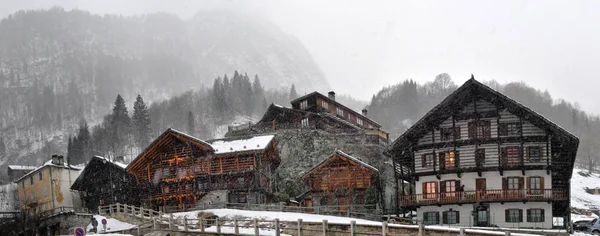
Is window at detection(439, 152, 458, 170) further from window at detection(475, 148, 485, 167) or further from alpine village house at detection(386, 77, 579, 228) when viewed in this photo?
window at detection(475, 148, 485, 167)

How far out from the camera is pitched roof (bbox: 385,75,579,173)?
133ft

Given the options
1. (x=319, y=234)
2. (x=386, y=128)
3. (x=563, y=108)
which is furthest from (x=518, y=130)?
(x=563, y=108)

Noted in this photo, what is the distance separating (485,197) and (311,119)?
34539 mm

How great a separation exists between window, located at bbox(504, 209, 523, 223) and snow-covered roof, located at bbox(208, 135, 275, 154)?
80.6 feet

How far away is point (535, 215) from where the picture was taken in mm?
41594

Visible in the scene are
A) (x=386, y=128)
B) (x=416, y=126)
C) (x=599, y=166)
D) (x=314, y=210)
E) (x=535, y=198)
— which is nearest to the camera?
(x=535, y=198)

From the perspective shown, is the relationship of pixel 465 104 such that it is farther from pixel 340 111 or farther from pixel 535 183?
pixel 340 111

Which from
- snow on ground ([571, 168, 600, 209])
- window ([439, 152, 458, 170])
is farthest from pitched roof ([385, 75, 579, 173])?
snow on ground ([571, 168, 600, 209])

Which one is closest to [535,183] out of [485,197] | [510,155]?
[510,155]

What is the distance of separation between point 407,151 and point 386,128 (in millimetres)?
89460

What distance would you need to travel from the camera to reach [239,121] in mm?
135375

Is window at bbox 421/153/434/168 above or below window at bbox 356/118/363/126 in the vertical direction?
below

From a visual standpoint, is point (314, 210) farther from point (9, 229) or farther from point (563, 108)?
point (563, 108)

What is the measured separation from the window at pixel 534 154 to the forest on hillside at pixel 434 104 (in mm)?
86102
